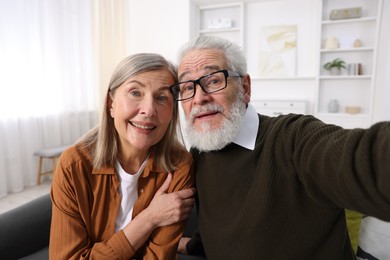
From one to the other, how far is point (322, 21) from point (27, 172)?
4907 millimetres

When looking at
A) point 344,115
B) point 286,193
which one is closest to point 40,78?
point 286,193

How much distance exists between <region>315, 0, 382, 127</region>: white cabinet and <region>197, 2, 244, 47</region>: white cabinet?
1369 millimetres

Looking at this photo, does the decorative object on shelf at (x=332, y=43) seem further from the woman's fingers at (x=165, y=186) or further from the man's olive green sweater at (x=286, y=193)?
the woman's fingers at (x=165, y=186)

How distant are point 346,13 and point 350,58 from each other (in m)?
0.71

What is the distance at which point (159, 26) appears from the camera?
17.2ft

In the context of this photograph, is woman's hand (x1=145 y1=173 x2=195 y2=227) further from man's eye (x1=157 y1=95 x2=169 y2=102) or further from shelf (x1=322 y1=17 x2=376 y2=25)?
shelf (x1=322 y1=17 x2=376 y2=25)

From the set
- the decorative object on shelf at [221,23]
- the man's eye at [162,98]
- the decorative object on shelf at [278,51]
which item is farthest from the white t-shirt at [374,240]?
the decorative object on shelf at [221,23]

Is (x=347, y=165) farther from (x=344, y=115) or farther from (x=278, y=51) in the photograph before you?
(x=278, y=51)

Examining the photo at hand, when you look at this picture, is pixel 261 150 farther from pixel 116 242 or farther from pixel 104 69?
pixel 104 69

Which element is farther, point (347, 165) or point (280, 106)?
point (280, 106)

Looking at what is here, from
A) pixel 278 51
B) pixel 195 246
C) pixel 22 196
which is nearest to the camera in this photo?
pixel 195 246

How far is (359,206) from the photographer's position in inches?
26.5

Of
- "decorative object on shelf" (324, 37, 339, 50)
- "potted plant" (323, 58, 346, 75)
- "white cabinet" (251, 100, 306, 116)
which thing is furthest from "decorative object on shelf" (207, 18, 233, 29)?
"potted plant" (323, 58, 346, 75)

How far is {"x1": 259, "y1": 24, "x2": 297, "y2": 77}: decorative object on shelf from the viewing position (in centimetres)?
501
